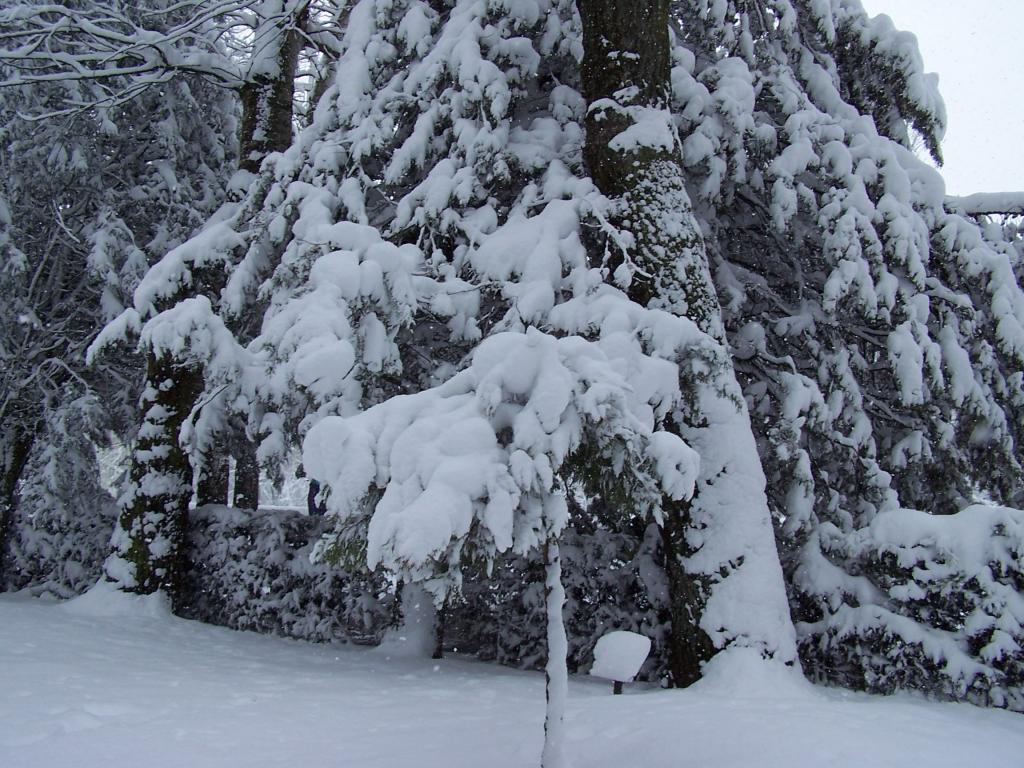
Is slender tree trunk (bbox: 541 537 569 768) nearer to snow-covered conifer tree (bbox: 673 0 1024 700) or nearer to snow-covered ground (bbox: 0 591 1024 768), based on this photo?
snow-covered ground (bbox: 0 591 1024 768)

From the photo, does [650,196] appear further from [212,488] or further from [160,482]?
[212,488]

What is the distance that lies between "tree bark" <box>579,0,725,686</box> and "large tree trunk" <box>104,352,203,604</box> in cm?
492

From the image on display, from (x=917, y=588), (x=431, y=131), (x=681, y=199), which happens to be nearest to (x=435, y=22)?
(x=431, y=131)

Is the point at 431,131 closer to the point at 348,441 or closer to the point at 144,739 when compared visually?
the point at 348,441

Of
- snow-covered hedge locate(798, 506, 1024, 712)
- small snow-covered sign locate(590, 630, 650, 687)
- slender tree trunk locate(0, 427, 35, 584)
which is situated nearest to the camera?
small snow-covered sign locate(590, 630, 650, 687)

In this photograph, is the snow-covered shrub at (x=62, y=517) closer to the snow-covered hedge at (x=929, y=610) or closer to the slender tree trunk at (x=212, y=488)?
the slender tree trunk at (x=212, y=488)

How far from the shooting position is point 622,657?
2820 millimetres

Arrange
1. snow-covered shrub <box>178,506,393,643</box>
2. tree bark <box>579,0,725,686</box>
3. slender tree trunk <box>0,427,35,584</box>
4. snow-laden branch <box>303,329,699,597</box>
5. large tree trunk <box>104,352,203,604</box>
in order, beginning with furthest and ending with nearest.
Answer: slender tree trunk <box>0,427,35,584</box>, large tree trunk <box>104,352,203,604</box>, snow-covered shrub <box>178,506,393,643</box>, tree bark <box>579,0,725,686</box>, snow-laden branch <box>303,329,699,597</box>

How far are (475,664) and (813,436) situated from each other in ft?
11.3

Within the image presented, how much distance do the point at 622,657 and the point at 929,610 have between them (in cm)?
260

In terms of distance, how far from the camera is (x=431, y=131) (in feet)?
20.5

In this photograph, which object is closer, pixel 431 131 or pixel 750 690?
pixel 750 690

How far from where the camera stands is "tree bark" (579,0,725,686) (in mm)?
4789

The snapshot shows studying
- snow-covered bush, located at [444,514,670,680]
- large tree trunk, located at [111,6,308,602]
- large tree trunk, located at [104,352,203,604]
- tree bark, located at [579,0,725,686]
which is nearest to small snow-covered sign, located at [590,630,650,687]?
tree bark, located at [579,0,725,686]
